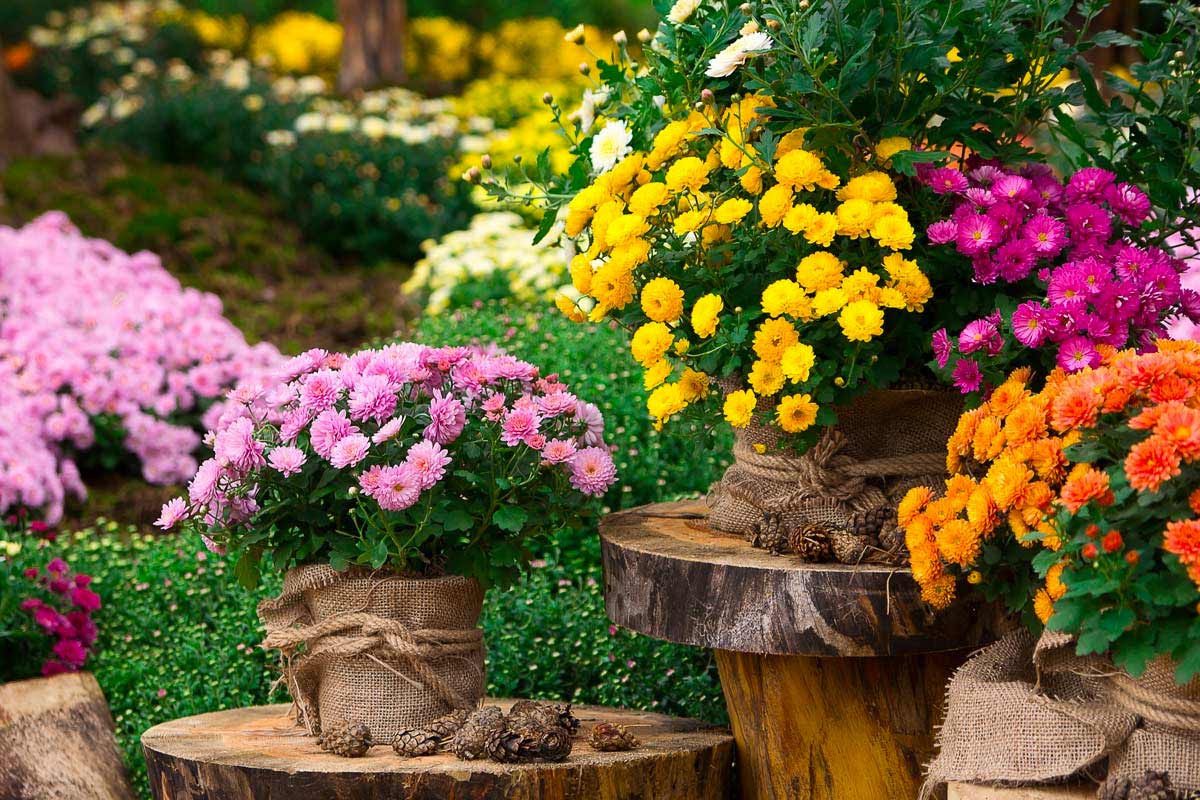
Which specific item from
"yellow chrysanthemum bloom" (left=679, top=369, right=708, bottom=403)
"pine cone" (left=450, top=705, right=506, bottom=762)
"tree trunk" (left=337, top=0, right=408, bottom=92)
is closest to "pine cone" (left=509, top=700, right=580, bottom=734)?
"pine cone" (left=450, top=705, right=506, bottom=762)

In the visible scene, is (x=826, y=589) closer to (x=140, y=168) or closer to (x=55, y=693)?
(x=55, y=693)

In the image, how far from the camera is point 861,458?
2562 millimetres

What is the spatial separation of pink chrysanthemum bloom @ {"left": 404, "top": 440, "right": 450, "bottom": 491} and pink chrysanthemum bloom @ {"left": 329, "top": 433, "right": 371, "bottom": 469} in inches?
3.0

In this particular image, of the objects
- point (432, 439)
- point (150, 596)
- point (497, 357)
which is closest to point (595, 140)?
point (497, 357)

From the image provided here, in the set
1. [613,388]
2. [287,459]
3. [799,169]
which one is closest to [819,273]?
[799,169]

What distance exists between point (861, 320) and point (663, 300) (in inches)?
13.3

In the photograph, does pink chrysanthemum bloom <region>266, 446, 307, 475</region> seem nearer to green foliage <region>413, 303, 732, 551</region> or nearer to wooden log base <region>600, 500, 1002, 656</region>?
wooden log base <region>600, 500, 1002, 656</region>

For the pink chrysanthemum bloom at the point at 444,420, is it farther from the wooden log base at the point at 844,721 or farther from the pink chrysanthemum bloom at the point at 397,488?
the wooden log base at the point at 844,721

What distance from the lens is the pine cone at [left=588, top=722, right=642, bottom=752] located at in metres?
2.44

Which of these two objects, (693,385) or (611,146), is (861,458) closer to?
(693,385)

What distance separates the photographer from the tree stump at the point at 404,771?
2.24 meters

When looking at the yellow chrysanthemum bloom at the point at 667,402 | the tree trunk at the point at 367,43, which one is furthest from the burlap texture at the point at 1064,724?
the tree trunk at the point at 367,43

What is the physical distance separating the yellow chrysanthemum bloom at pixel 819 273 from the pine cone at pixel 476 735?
875mm

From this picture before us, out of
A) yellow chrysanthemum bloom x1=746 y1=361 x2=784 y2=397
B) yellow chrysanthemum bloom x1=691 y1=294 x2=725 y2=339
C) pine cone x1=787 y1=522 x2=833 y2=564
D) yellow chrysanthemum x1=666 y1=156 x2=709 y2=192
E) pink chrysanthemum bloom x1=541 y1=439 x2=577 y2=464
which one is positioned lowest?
pine cone x1=787 y1=522 x2=833 y2=564
